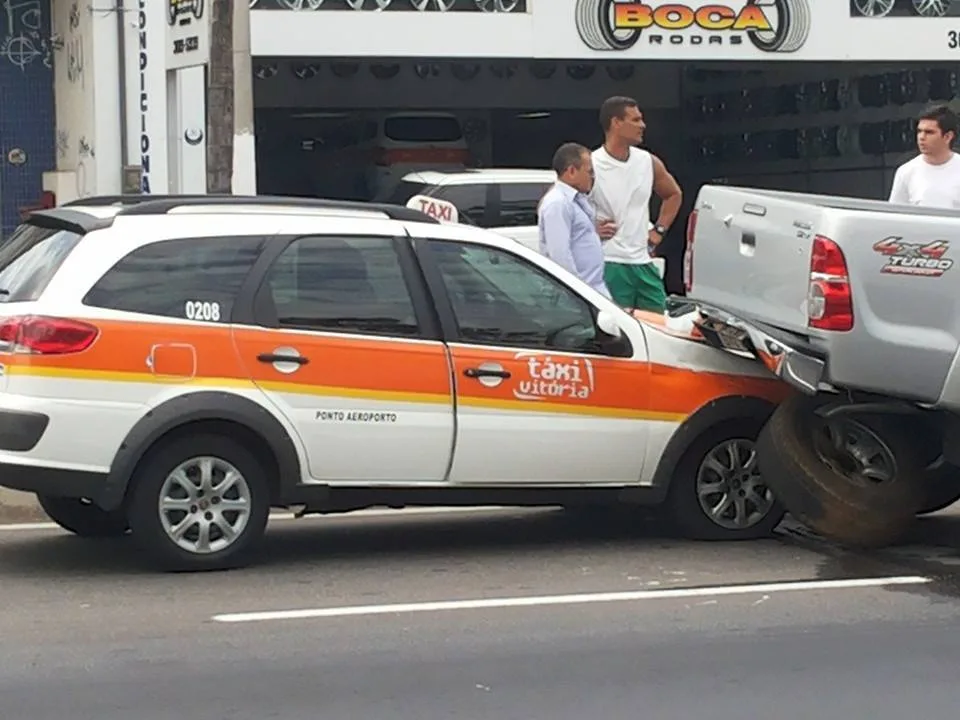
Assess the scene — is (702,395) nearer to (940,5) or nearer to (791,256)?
(791,256)

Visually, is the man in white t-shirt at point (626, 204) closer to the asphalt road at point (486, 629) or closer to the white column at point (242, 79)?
the asphalt road at point (486, 629)

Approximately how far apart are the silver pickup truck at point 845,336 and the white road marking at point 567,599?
0.52m

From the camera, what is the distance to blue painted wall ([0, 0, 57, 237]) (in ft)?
57.4

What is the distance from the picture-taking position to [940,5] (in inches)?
742

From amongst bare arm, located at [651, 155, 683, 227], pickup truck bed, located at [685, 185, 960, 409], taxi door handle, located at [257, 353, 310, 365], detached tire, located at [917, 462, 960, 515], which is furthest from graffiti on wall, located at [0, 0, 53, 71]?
detached tire, located at [917, 462, 960, 515]

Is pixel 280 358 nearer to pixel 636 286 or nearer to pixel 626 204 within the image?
pixel 626 204

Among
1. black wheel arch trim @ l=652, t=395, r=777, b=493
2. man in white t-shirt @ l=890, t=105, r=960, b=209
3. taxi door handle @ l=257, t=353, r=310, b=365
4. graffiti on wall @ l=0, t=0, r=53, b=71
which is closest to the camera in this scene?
taxi door handle @ l=257, t=353, r=310, b=365

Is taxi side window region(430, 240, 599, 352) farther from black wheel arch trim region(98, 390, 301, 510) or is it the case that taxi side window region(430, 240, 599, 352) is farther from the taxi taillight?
the taxi taillight

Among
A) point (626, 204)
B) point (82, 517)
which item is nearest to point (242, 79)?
point (626, 204)

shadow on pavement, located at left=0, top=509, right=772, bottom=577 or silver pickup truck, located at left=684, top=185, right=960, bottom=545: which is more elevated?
silver pickup truck, located at left=684, top=185, right=960, bottom=545

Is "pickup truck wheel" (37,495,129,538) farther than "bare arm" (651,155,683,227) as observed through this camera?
No

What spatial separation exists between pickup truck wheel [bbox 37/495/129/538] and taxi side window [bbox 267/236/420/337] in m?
1.53

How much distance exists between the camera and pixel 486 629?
262 inches

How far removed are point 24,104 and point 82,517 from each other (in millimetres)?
10324
